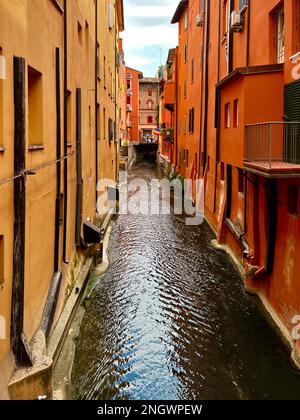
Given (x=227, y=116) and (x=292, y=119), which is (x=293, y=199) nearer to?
(x=292, y=119)

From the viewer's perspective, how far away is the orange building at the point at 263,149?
918cm

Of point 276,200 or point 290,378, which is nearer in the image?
point 290,378

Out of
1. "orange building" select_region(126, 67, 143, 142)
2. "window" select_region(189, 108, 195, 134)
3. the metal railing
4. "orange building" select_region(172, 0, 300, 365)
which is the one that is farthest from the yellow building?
"orange building" select_region(126, 67, 143, 142)

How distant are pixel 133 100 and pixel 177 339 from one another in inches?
2871

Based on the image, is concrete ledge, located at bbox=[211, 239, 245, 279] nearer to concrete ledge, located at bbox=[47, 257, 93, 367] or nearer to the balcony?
the balcony

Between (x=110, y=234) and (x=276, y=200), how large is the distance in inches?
426

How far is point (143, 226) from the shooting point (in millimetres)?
21000

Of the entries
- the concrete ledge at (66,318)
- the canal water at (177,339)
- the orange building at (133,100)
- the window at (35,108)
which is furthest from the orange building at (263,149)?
the orange building at (133,100)

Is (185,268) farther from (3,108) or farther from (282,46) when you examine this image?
(3,108)

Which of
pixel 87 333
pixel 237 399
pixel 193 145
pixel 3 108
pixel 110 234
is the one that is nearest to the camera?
pixel 3 108

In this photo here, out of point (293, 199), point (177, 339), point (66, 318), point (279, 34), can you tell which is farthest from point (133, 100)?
point (66, 318)

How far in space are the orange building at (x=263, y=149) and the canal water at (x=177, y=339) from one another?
552 mm

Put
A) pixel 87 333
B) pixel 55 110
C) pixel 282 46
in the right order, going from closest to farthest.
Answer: pixel 55 110 → pixel 87 333 → pixel 282 46
